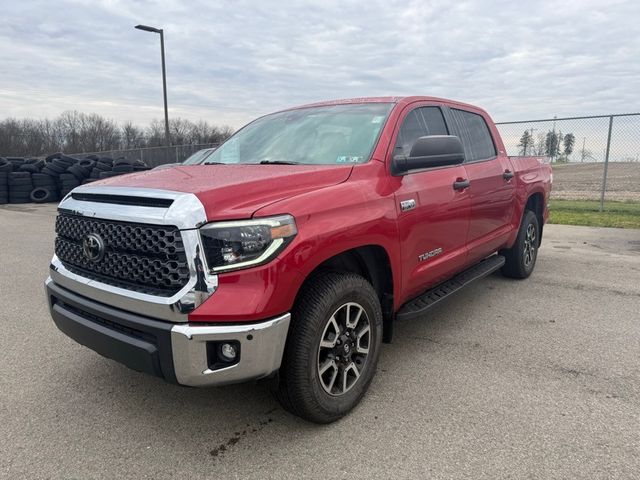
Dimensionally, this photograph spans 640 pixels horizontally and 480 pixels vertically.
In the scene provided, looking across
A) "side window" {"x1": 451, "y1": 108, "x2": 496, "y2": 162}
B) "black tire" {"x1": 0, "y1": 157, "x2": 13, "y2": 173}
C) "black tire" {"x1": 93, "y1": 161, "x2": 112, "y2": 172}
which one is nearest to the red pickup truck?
"side window" {"x1": 451, "y1": 108, "x2": 496, "y2": 162}

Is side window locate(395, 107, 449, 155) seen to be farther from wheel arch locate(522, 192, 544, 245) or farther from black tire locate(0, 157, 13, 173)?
black tire locate(0, 157, 13, 173)

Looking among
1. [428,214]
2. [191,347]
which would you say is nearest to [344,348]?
[191,347]

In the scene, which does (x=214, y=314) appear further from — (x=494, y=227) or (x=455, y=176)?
(x=494, y=227)

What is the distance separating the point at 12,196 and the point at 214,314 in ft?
57.5

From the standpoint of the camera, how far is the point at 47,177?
54.4 feet

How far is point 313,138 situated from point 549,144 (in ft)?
35.6

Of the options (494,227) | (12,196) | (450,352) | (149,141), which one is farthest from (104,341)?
(149,141)

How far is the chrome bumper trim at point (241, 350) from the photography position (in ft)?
7.22

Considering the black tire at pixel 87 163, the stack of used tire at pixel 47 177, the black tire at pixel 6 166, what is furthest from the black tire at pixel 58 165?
the black tire at pixel 6 166

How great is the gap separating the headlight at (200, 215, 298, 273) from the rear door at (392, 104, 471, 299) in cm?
112

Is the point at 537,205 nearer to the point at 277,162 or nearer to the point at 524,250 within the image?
the point at 524,250

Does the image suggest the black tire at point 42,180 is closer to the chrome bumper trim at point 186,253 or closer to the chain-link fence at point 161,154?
the chain-link fence at point 161,154

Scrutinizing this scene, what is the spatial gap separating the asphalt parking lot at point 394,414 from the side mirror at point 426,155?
143cm

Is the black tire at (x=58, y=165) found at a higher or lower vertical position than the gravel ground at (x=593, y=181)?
higher
